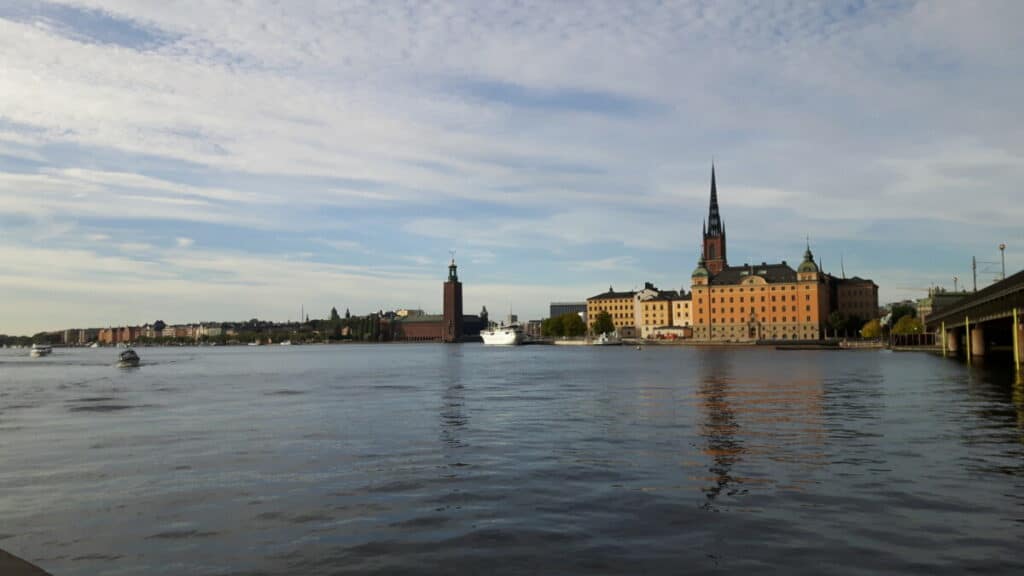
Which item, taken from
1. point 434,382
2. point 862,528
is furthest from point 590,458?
point 434,382

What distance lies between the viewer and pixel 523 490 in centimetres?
1639

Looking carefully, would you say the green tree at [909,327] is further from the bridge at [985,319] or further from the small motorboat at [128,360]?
the small motorboat at [128,360]

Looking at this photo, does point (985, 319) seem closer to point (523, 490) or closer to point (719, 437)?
point (719, 437)

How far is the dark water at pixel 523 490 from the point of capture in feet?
37.7

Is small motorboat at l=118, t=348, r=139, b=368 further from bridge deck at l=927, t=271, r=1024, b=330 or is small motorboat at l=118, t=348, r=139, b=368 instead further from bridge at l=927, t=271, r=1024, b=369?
bridge at l=927, t=271, r=1024, b=369

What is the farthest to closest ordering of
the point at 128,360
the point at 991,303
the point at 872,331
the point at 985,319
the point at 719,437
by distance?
the point at 872,331, the point at 128,360, the point at 985,319, the point at 991,303, the point at 719,437

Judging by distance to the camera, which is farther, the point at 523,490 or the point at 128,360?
the point at 128,360

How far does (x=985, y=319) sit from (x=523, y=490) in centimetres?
7667

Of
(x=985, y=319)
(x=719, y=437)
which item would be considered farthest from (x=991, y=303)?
(x=719, y=437)

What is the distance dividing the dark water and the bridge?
Result: 36230 millimetres

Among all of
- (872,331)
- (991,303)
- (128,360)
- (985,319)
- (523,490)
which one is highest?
(991,303)

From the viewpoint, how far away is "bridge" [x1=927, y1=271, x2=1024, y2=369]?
2534 inches

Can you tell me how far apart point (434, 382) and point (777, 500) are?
144 ft

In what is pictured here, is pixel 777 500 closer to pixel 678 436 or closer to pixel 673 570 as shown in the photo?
pixel 673 570
